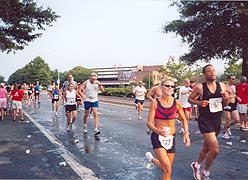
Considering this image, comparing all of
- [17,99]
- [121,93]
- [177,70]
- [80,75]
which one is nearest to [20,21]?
[17,99]

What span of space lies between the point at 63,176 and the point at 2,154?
8.12 ft

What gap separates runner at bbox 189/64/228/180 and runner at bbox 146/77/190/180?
2.10ft

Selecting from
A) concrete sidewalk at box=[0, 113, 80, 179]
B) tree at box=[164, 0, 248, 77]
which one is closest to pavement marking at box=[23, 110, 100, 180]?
concrete sidewalk at box=[0, 113, 80, 179]

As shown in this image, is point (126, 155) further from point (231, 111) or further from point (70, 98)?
point (231, 111)

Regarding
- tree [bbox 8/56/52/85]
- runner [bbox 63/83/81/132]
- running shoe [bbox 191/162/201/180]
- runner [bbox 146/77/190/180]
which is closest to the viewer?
runner [bbox 146/77/190/180]

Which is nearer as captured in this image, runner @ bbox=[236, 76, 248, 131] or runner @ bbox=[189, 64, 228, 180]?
runner @ bbox=[189, 64, 228, 180]

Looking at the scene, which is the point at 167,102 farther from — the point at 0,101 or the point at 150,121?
the point at 0,101

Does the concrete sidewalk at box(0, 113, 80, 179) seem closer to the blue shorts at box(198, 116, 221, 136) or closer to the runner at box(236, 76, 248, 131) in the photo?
the blue shorts at box(198, 116, 221, 136)

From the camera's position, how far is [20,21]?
52.7ft

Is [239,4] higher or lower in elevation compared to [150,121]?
higher

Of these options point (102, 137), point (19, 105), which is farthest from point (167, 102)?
point (19, 105)

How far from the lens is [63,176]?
494cm

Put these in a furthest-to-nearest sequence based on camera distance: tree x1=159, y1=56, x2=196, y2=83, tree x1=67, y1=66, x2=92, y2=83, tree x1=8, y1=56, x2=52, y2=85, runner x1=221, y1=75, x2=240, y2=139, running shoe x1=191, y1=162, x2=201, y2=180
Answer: tree x1=67, y1=66, x2=92, y2=83, tree x1=8, y1=56, x2=52, y2=85, tree x1=159, y1=56, x2=196, y2=83, runner x1=221, y1=75, x2=240, y2=139, running shoe x1=191, y1=162, x2=201, y2=180

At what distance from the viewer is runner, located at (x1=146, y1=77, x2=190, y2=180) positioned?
13.3 feet
